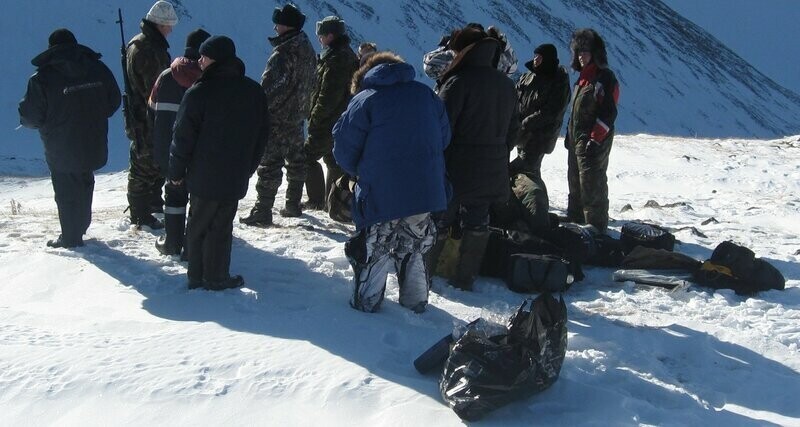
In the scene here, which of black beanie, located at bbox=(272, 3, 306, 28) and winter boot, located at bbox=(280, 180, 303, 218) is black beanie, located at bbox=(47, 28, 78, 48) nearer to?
black beanie, located at bbox=(272, 3, 306, 28)

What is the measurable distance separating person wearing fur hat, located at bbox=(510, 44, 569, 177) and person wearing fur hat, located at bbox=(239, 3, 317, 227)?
2.03m

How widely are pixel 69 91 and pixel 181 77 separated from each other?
0.94 m

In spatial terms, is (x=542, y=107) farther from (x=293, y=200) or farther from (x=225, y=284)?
(x=225, y=284)

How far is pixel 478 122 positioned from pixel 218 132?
1.72 metres

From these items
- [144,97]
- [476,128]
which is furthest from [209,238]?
[144,97]

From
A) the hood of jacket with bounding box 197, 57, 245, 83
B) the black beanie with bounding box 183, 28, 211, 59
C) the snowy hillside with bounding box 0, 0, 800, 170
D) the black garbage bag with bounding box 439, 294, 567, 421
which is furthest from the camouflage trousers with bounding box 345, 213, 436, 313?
the snowy hillside with bounding box 0, 0, 800, 170

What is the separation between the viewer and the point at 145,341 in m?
4.35

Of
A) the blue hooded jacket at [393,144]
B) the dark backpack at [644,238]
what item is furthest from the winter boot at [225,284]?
the dark backpack at [644,238]

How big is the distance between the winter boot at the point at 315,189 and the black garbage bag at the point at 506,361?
14.6 ft

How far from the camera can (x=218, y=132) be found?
16.6 feet

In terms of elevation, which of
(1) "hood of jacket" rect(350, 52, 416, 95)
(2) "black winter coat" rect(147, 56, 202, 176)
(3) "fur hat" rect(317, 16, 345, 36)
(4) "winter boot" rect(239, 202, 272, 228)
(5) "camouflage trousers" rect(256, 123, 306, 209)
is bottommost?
(4) "winter boot" rect(239, 202, 272, 228)

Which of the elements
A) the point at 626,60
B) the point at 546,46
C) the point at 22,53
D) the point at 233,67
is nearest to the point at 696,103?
the point at 626,60

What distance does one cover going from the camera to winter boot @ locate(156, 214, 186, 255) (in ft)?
20.1

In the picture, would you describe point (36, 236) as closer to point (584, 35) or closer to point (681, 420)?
point (584, 35)
